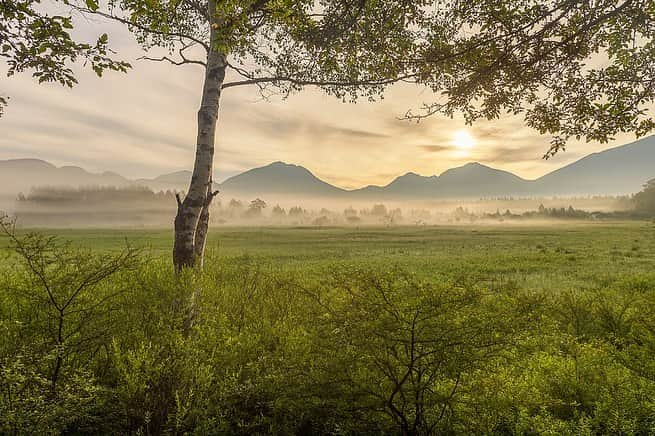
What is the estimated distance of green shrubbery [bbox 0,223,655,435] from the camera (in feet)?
10.5

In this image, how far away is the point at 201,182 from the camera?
17.8 ft

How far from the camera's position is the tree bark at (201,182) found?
524cm

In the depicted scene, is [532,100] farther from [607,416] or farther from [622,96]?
[607,416]

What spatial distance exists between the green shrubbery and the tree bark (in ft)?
2.74

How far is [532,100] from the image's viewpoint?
252 inches

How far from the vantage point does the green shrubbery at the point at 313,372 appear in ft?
10.5

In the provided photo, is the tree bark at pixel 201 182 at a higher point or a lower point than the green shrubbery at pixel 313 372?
higher

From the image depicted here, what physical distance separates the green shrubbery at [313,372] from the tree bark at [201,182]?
2.74 feet

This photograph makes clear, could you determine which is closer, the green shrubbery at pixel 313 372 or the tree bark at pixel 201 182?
the green shrubbery at pixel 313 372

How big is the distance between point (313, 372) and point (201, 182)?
3428 mm

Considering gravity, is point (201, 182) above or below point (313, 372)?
above

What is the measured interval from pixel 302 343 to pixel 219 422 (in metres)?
1.24

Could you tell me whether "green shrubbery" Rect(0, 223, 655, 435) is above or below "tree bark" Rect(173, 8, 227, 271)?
below

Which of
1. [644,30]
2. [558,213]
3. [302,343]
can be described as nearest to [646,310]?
[644,30]
